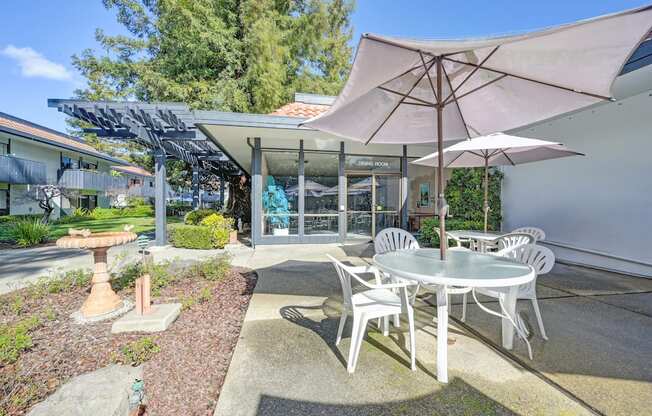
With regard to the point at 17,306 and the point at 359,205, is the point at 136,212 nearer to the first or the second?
the point at 359,205

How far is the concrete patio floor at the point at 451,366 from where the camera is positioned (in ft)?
6.14

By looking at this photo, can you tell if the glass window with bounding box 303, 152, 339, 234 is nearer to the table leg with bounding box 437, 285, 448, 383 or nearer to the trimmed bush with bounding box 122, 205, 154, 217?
the table leg with bounding box 437, 285, 448, 383

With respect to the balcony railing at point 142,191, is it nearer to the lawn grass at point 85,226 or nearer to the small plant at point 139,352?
the lawn grass at point 85,226

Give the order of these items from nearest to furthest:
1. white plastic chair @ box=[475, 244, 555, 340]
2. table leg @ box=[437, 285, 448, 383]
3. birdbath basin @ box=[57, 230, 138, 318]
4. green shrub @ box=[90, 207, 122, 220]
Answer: table leg @ box=[437, 285, 448, 383] → white plastic chair @ box=[475, 244, 555, 340] → birdbath basin @ box=[57, 230, 138, 318] → green shrub @ box=[90, 207, 122, 220]

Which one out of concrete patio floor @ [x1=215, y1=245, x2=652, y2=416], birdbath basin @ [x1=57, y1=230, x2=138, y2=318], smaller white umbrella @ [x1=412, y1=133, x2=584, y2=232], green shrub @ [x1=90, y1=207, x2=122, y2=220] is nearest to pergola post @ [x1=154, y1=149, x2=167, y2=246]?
birdbath basin @ [x1=57, y1=230, x2=138, y2=318]

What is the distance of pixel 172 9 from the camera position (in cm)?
1114

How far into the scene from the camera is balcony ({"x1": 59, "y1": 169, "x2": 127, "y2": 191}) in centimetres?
1745

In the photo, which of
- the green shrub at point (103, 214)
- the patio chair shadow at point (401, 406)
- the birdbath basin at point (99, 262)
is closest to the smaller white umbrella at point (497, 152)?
the patio chair shadow at point (401, 406)

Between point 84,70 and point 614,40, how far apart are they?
A: 18429mm

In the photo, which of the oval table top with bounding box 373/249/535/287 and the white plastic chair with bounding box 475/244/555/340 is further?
the white plastic chair with bounding box 475/244/555/340

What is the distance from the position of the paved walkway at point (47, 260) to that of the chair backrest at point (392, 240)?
4224 mm

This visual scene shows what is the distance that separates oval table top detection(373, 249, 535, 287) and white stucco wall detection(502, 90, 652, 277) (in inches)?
175

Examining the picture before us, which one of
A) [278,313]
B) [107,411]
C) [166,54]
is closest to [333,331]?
[278,313]

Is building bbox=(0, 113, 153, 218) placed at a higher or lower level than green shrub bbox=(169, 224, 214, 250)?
higher
